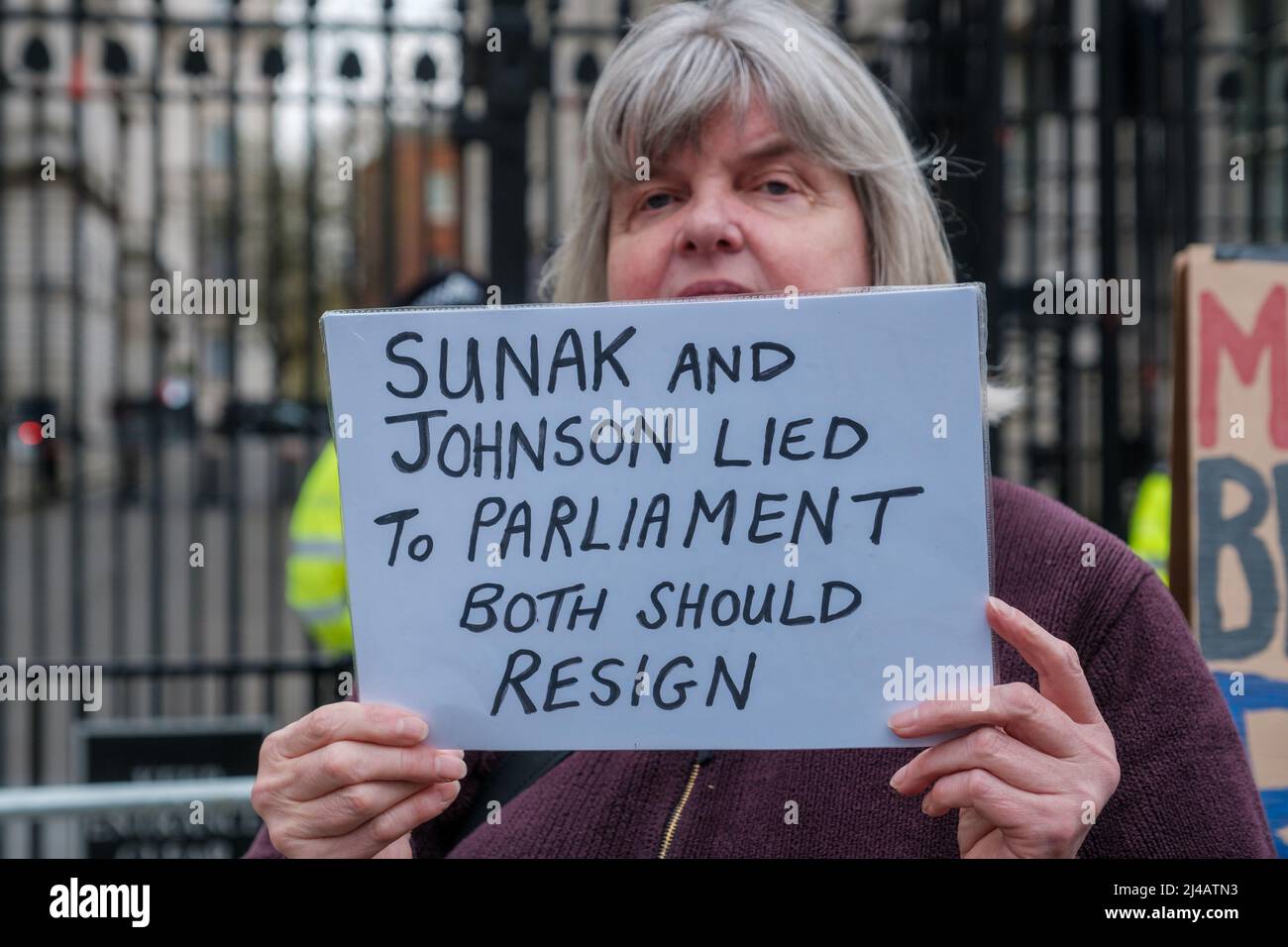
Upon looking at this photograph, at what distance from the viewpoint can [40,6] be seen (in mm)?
4391

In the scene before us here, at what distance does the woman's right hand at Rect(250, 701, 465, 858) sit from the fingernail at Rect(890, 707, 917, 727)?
1.56 feet

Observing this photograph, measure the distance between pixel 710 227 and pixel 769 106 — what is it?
221 mm

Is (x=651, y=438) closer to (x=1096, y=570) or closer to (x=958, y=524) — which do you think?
(x=958, y=524)

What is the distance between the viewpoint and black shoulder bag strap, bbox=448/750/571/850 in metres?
1.56

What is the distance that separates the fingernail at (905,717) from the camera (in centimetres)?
125

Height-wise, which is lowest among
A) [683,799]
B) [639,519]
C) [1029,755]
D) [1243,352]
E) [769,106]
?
[683,799]

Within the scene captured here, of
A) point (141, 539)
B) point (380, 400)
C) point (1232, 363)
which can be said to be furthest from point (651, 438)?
point (141, 539)

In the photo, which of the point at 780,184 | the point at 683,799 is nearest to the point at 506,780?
the point at 683,799

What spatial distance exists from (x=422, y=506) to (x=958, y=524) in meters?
0.59

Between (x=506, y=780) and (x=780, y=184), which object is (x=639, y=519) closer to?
(x=506, y=780)

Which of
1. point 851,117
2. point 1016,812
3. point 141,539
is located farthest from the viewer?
point 141,539

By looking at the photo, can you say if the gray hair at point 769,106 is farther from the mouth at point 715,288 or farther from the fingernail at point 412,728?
the fingernail at point 412,728

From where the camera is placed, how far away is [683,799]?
1.51 m

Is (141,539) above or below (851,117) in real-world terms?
below
